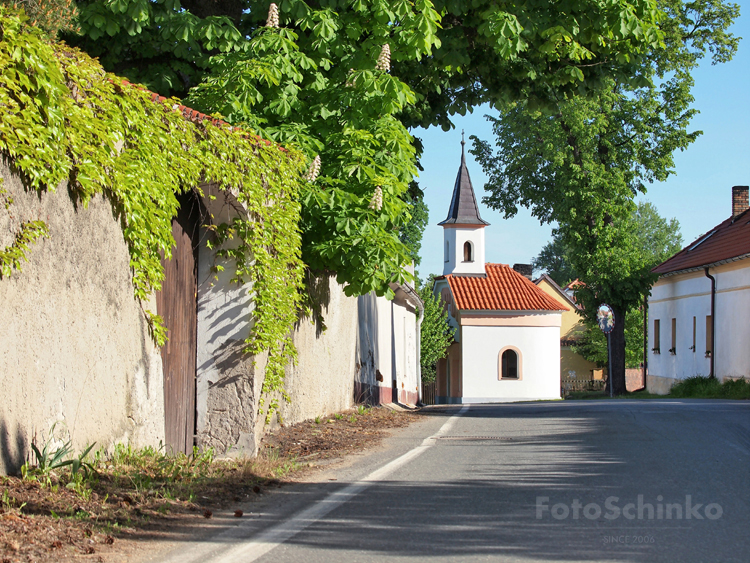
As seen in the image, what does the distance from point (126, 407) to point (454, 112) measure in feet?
31.6

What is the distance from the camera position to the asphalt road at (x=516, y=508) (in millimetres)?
4477

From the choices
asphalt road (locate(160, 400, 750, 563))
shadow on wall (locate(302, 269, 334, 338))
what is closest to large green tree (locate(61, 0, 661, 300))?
shadow on wall (locate(302, 269, 334, 338))

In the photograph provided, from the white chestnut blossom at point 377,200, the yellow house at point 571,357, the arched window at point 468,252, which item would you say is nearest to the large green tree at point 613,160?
the arched window at point 468,252

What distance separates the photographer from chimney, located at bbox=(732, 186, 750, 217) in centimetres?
3803

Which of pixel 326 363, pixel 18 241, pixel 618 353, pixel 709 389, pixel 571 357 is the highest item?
pixel 18 241

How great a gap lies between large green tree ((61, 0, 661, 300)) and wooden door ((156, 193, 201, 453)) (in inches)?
81.8

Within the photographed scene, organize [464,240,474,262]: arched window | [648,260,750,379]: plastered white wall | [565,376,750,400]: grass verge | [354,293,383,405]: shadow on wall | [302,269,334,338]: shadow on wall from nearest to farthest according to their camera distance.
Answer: [302,269,334,338]: shadow on wall → [354,293,383,405]: shadow on wall → [565,376,750,400]: grass verge → [648,260,750,379]: plastered white wall → [464,240,474,262]: arched window

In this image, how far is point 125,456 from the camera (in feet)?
20.9

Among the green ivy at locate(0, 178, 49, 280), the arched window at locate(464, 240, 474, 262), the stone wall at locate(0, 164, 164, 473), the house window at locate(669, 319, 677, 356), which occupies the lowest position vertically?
the house window at locate(669, 319, 677, 356)

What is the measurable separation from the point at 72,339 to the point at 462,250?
150 feet

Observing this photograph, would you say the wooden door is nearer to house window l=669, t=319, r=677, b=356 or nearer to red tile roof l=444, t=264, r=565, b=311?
house window l=669, t=319, r=677, b=356

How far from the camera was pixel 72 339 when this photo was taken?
577 cm

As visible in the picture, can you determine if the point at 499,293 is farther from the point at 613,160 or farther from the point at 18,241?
the point at 18,241

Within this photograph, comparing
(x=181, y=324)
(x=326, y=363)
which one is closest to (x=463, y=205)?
(x=326, y=363)
